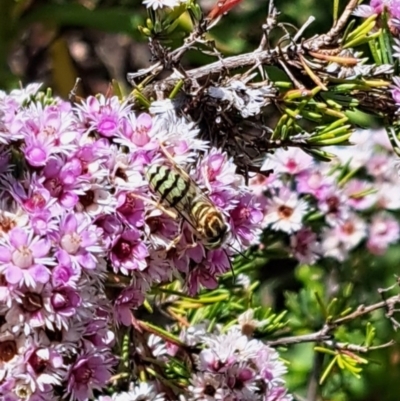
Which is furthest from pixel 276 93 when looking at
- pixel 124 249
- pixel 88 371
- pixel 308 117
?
pixel 88 371

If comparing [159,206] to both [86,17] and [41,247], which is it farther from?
[86,17]

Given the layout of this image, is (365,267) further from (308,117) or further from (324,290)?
(308,117)

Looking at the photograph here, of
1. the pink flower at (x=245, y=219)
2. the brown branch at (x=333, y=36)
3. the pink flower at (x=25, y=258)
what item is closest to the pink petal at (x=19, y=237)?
the pink flower at (x=25, y=258)

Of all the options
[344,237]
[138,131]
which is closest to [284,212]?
[344,237]

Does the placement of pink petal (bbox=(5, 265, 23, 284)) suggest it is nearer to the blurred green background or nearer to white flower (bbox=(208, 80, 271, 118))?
white flower (bbox=(208, 80, 271, 118))

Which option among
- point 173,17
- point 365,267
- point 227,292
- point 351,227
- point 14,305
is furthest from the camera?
point 365,267

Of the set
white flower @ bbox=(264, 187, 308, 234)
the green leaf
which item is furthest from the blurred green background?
white flower @ bbox=(264, 187, 308, 234)
